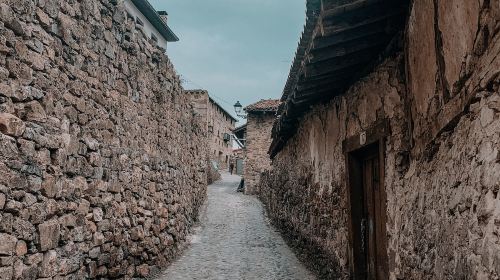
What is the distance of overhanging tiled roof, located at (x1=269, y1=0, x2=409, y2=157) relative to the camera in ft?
10.9

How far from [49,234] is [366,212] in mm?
3190

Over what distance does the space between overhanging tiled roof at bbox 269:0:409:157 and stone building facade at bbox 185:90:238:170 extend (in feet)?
73.7

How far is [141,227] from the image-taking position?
247 inches

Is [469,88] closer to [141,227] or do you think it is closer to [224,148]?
[141,227]

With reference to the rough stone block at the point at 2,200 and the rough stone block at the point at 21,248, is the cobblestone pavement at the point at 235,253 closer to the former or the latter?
the rough stone block at the point at 21,248

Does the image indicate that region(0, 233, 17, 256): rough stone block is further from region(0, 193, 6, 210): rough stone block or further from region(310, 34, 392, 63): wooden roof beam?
region(310, 34, 392, 63): wooden roof beam

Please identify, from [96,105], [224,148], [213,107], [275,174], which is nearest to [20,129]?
[96,105]

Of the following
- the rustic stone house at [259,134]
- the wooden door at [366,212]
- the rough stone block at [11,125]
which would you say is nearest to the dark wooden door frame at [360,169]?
the wooden door at [366,212]

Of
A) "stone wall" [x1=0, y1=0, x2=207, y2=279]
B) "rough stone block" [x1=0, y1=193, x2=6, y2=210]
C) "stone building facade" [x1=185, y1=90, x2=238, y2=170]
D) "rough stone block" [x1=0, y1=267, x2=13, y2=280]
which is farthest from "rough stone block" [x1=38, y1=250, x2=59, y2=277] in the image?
"stone building facade" [x1=185, y1=90, x2=238, y2=170]

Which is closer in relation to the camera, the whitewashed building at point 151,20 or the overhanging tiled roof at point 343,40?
the overhanging tiled roof at point 343,40

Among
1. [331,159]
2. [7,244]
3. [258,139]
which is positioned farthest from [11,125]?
[258,139]

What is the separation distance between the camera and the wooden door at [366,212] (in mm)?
4535

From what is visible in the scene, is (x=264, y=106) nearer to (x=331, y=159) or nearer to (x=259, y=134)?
(x=259, y=134)

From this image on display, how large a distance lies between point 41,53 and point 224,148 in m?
33.8
